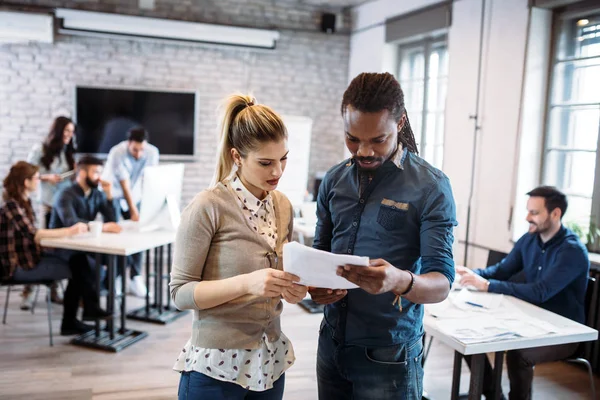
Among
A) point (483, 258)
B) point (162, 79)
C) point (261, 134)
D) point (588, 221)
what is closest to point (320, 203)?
point (261, 134)

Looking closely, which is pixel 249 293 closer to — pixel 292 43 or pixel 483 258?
pixel 483 258

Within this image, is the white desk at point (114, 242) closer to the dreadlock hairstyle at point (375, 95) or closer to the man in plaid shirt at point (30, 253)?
the man in plaid shirt at point (30, 253)

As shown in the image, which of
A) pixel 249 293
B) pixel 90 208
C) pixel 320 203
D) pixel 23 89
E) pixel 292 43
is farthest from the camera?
pixel 292 43

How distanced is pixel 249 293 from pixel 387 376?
1.42 ft

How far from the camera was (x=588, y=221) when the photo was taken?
12.6ft

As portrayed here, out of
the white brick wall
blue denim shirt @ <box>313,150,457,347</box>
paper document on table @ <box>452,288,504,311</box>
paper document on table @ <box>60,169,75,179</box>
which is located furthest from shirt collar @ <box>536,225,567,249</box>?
the white brick wall

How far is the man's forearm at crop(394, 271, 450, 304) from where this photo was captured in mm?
1276

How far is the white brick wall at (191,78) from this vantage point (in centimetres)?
580

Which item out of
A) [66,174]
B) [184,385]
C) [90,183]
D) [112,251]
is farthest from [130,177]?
[184,385]

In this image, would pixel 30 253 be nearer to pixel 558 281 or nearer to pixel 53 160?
pixel 53 160

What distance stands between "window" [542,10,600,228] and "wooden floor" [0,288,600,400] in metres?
1.22

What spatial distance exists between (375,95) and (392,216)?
315 millimetres

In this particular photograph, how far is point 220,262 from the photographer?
56.2 inches

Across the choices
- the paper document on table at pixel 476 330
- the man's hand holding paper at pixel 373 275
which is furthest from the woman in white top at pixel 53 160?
the man's hand holding paper at pixel 373 275
